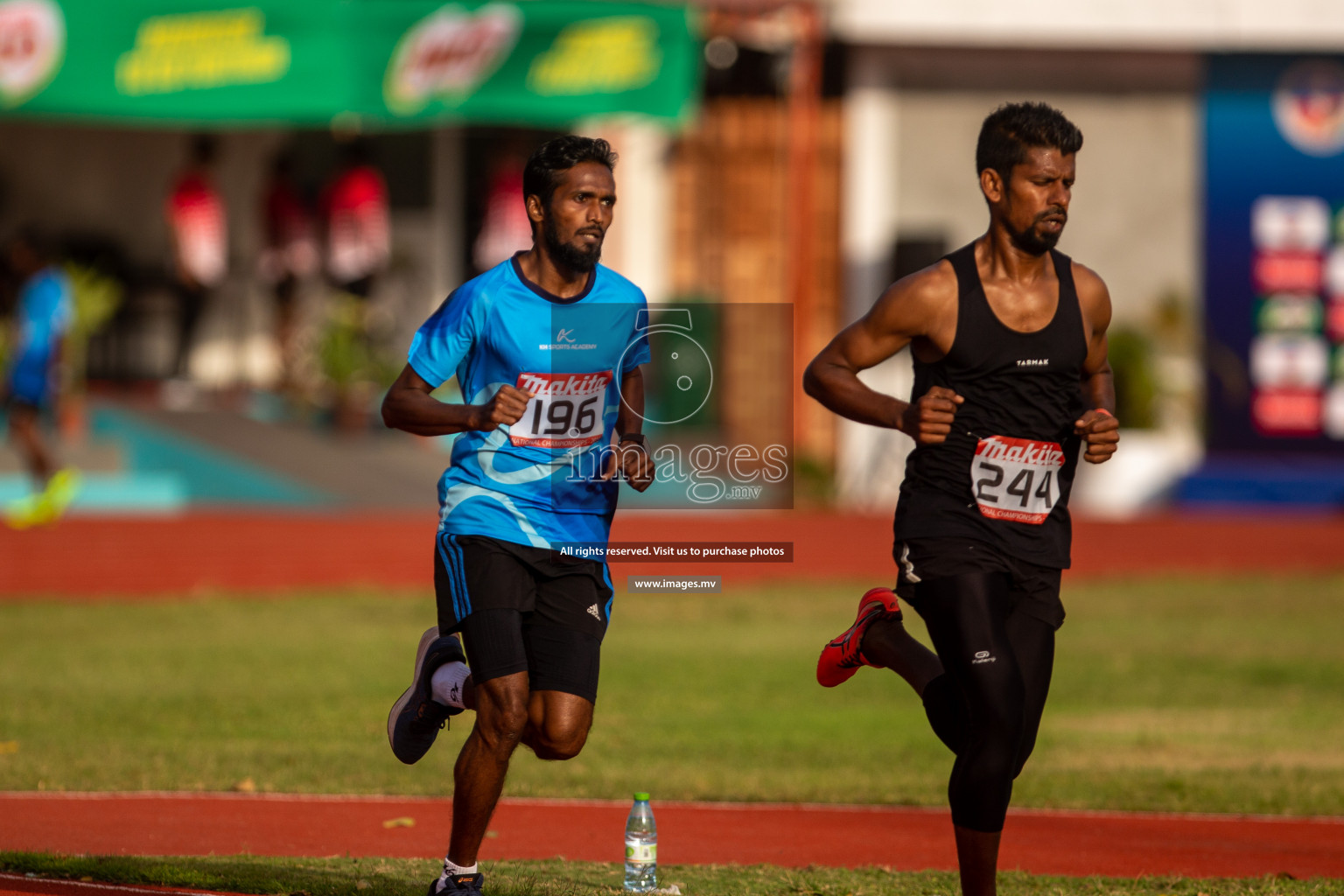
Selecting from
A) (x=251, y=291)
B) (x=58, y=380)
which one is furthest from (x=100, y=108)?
(x=251, y=291)

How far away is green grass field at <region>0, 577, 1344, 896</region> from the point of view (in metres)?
6.64

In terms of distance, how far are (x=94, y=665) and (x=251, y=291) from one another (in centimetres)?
→ 1120

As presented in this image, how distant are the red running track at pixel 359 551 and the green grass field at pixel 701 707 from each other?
592mm

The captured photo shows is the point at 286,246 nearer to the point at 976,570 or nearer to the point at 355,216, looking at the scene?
the point at 355,216

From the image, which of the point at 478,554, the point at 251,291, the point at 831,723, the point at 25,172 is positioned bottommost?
the point at 831,723

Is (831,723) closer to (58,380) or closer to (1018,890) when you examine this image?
(1018,890)

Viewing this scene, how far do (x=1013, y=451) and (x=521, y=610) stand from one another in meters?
Result: 1.63

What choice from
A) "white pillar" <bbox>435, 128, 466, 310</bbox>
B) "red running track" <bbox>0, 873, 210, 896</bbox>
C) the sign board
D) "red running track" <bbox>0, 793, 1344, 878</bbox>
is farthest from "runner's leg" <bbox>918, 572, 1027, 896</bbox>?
the sign board

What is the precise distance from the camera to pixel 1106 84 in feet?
78.0

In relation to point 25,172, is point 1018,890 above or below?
below

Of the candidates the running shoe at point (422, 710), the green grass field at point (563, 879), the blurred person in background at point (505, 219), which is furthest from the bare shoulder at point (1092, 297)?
the blurred person in background at point (505, 219)

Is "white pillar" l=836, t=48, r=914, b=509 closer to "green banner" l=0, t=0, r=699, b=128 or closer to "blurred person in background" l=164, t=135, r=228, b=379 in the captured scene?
"green banner" l=0, t=0, r=699, b=128

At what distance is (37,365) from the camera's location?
1650cm

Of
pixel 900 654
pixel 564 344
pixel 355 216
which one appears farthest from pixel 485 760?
pixel 355 216
